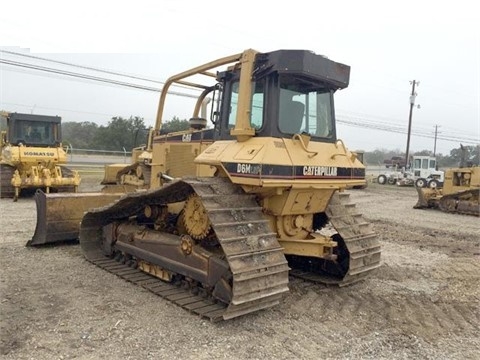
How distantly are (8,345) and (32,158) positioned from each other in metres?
10.6

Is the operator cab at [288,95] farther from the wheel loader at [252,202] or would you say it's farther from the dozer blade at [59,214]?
the dozer blade at [59,214]

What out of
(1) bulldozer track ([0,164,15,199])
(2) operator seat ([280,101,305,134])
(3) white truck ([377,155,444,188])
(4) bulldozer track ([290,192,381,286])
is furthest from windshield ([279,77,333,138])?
(3) white truck ([377,155,444,188])

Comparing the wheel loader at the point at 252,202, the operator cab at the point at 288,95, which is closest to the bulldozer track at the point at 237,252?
the wheel loader at the point at 252,202

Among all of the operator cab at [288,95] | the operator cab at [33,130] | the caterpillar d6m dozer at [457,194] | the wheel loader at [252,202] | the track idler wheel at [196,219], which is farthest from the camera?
the caterpillar d6m dozer at [457,194]

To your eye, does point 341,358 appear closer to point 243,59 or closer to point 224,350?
point 224,350

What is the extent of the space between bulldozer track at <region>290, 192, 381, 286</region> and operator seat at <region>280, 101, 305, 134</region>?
1.33 metres

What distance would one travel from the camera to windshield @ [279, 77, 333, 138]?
4.88 m

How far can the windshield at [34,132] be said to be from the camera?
1345cm

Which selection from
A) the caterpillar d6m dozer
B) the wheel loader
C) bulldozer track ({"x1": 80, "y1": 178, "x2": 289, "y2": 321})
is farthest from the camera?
the caterpillar d6m dozer

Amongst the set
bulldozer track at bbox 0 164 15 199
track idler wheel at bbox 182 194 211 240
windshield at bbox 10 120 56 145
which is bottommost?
bulldozer track at bbox 0 164 15 199

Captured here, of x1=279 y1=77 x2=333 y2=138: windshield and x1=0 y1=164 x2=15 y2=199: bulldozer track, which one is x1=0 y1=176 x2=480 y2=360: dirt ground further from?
x1=0 y1=164 x2=15 y2=199: bulldozer track

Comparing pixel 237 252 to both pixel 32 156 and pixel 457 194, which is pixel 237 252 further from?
pixel 457 194

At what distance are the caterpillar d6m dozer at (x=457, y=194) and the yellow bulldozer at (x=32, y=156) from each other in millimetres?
12747

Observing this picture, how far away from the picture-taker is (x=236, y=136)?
4.89 meters
